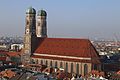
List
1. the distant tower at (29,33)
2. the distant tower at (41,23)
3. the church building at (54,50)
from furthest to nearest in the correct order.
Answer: the distant tower at (41,23), the distant tower at (29,33), the church building at (54,50)

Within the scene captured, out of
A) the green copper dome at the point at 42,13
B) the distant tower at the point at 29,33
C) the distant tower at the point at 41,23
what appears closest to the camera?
the distant tower at the point at 29,33

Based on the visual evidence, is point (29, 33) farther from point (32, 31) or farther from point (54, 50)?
point (54, 50)

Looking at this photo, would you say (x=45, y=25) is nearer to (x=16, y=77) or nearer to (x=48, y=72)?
(x=48, y=72)

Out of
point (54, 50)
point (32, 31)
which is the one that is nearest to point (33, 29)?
point (32, 31)

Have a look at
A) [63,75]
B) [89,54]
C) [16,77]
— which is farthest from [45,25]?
[16,77]

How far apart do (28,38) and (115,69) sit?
19.3 m

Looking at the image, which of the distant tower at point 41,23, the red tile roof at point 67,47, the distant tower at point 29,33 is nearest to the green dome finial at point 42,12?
the distant tower at point 41,23

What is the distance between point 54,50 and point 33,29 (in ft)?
21.5

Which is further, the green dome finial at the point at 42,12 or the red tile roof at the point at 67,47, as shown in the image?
the green dome finial at the point at 42,12

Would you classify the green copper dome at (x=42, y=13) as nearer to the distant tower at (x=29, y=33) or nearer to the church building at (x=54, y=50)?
the church building at (x=54, y=50)

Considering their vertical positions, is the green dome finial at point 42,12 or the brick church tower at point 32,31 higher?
the green dome finial at point 42,12

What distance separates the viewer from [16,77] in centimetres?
4294

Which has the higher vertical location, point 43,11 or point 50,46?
point 43,11

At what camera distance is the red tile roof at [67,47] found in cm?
6031
